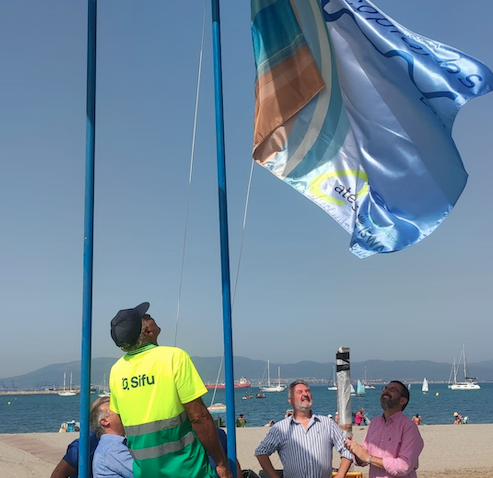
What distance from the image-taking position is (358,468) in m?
13.4

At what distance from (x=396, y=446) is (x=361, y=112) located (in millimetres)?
3196

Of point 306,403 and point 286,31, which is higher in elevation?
point 286,31

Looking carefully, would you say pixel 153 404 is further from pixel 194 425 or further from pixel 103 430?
pixel 103 430

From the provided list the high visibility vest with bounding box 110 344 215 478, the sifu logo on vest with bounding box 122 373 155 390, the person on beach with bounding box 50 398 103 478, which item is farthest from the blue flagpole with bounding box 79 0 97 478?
the high visibility vest with bounding box 110 344 215 478

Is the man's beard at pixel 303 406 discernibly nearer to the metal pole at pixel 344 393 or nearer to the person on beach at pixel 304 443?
the person on beach at pixel 304 443

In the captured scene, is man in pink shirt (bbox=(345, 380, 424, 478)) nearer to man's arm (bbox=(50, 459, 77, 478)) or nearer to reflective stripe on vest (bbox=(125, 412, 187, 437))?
reflective stripe on vest (bbox=(125, 412, 187, 437))

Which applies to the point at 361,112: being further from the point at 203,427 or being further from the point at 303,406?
the point at 203,427

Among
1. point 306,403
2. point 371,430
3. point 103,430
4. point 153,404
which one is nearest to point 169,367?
point 153,404

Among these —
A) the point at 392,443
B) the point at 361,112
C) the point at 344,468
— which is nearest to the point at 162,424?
the point at 344,468

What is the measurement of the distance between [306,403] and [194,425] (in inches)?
65.7

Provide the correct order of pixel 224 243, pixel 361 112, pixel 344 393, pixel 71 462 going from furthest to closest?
pixel 344 393 → pixel 361 112 → pixel 224 243 → pixel 71 462

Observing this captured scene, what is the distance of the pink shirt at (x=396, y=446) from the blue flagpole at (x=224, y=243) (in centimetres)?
133

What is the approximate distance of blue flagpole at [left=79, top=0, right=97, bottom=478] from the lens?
4.11 m

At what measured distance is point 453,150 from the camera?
249 inches
